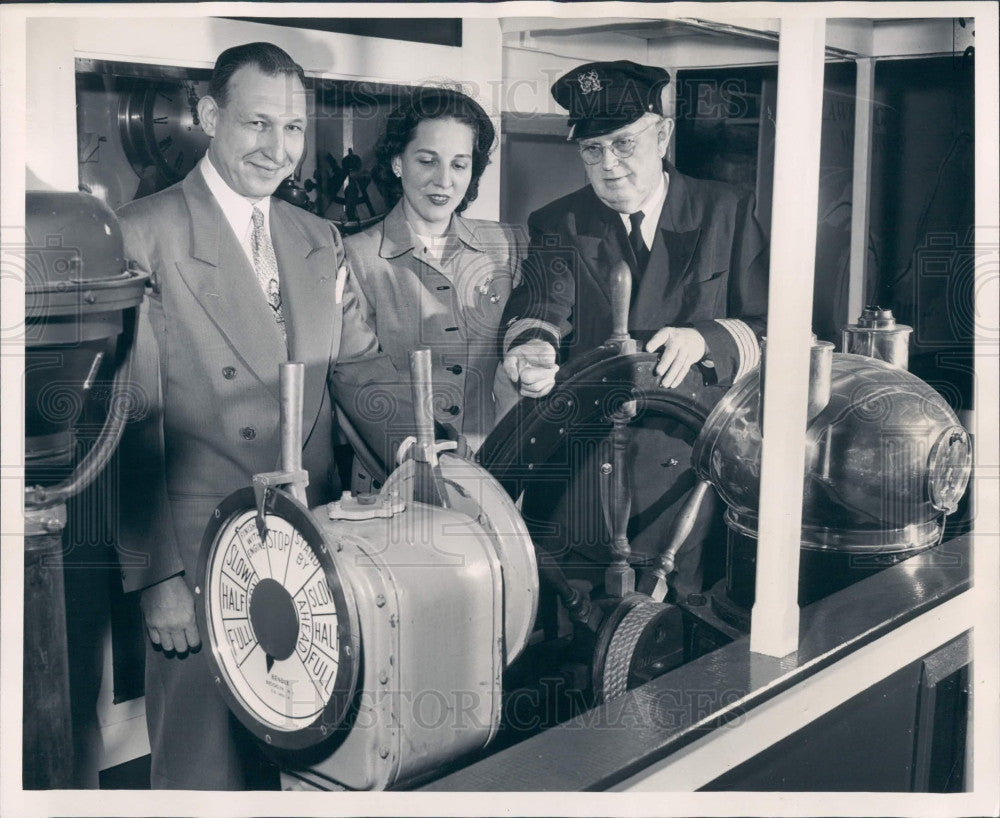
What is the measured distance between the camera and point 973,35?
2.29 m

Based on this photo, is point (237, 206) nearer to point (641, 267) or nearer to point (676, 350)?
point (641, 267)

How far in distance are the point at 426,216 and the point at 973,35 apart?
48.6 inches

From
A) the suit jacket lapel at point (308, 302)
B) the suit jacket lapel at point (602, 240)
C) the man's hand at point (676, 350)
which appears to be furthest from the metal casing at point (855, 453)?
the suit jacket lapel at point (308, 302)

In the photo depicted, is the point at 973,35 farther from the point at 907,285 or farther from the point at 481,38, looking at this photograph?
the point at 481,38

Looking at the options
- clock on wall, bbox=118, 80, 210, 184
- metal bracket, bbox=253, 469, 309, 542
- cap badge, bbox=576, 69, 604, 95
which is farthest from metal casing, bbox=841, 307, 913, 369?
clock on wall, bbox=118, 80, 210, 184

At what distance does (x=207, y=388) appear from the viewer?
2.05 metres

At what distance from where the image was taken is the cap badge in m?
2.18

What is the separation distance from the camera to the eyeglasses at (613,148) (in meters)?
2.21

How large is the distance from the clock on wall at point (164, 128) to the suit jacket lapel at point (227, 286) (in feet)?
0.14

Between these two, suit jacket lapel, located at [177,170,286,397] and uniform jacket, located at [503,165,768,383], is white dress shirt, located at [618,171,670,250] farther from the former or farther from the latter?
suit jacket lapel, located at [177,170,286,397]

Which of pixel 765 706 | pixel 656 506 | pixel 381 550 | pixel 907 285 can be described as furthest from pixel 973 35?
pixel 381 550

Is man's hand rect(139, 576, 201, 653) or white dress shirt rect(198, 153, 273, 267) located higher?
white dress shirt rect(198, 153, 273, 267)

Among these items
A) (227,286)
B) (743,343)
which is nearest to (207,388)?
(227,286)

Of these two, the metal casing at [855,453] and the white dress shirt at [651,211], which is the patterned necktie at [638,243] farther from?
the metal casing at [855,453]
